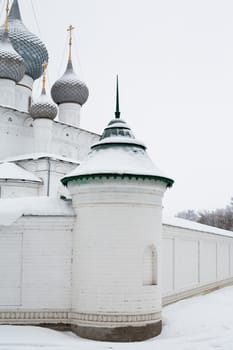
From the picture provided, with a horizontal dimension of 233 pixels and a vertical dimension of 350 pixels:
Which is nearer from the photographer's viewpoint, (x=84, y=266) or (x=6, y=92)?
(x=84, y=266)

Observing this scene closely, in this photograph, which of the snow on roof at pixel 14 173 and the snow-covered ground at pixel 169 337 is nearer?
the snow-covered ground at pixel 169 337

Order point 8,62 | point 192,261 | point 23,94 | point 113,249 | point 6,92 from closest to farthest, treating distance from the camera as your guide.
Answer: point 113,249
point 192,261
point 8,62
point 6,92
point 23,94

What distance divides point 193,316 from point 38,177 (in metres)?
12.0

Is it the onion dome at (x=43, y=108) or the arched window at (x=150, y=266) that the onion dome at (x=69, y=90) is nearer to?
the onion dome at (x=43, y=108)

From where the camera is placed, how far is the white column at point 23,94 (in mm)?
26766

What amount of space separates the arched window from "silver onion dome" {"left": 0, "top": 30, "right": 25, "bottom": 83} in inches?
670

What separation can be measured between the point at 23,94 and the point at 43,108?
14.8 ft

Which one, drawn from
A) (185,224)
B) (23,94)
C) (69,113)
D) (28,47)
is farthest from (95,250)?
(28,47)

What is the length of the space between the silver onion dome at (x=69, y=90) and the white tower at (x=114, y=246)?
1853 centimetres

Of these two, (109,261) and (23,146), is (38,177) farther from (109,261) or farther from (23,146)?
(109,261)

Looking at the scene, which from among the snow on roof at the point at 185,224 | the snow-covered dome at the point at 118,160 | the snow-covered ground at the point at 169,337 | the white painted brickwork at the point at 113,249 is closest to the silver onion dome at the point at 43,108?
the snow on roof at the point at 185,224

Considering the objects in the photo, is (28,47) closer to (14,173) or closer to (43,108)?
(43,108)

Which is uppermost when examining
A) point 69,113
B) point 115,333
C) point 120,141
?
point 69,113

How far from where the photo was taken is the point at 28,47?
27156 mm
